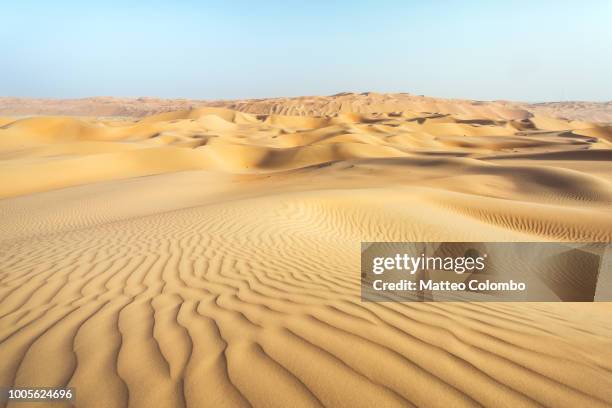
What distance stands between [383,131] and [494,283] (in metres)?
43.9

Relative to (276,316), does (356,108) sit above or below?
above

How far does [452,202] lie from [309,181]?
19.5 ft

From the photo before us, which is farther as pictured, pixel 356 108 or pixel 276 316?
pixel 356 108

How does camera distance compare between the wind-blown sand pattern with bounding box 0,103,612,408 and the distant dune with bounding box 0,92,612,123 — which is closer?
the wind-blown sand pattern with bounding box 0,103,612,408

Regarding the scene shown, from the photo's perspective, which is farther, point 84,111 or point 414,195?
point 84,111

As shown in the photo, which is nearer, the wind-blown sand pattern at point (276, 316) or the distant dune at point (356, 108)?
the wind-blown sand pattern at point (276, 316)

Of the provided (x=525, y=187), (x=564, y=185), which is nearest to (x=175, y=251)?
(x=525, y=187)

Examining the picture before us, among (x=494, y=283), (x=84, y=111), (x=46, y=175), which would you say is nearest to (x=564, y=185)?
(x=494, y=283)

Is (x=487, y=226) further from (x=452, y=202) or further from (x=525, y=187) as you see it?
(x=525, y=187)

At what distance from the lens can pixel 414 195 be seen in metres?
11.6

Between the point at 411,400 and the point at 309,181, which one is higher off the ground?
the point at 411,400

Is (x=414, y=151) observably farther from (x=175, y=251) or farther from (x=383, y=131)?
(x=175, y=251)

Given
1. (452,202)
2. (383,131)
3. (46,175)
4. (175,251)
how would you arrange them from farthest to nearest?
(383,131) → (46,175) → (452,202) → (175,251)

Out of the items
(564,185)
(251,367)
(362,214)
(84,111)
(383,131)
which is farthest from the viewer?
(84,111)
